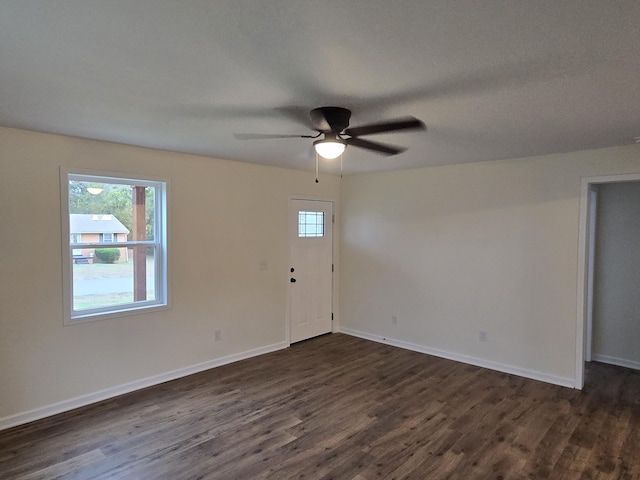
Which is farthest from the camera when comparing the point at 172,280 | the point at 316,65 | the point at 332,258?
the point at 332,258

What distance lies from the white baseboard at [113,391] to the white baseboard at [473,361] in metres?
1.57

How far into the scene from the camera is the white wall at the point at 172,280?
3117mm

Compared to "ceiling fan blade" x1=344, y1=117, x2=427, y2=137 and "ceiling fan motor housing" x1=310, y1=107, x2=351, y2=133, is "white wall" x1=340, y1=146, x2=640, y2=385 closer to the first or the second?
"ceiling fan blade" x1=344, y1=117, x2=427, y2=137

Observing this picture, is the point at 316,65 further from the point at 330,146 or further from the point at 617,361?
the point at 617,361

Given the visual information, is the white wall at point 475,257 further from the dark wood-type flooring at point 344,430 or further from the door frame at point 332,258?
the dark wood-type flooring at point 344,430

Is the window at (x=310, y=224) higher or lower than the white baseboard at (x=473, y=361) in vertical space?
higher

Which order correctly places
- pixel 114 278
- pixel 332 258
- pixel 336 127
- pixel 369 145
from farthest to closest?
pixel 332 258, pixel 114 278, pixel 369 145, pixel 336 127

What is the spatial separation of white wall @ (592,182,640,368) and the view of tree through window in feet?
16.6

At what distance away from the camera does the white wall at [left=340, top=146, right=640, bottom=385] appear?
397 centimetres

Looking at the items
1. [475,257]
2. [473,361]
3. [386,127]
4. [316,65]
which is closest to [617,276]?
[475,257]

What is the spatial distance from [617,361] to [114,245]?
5.73 m

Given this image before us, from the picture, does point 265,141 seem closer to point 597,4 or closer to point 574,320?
point 597,4

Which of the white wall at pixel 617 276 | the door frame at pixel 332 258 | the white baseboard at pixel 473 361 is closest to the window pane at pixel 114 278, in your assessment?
the door frame at pixel 332 258

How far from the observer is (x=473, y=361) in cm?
462
